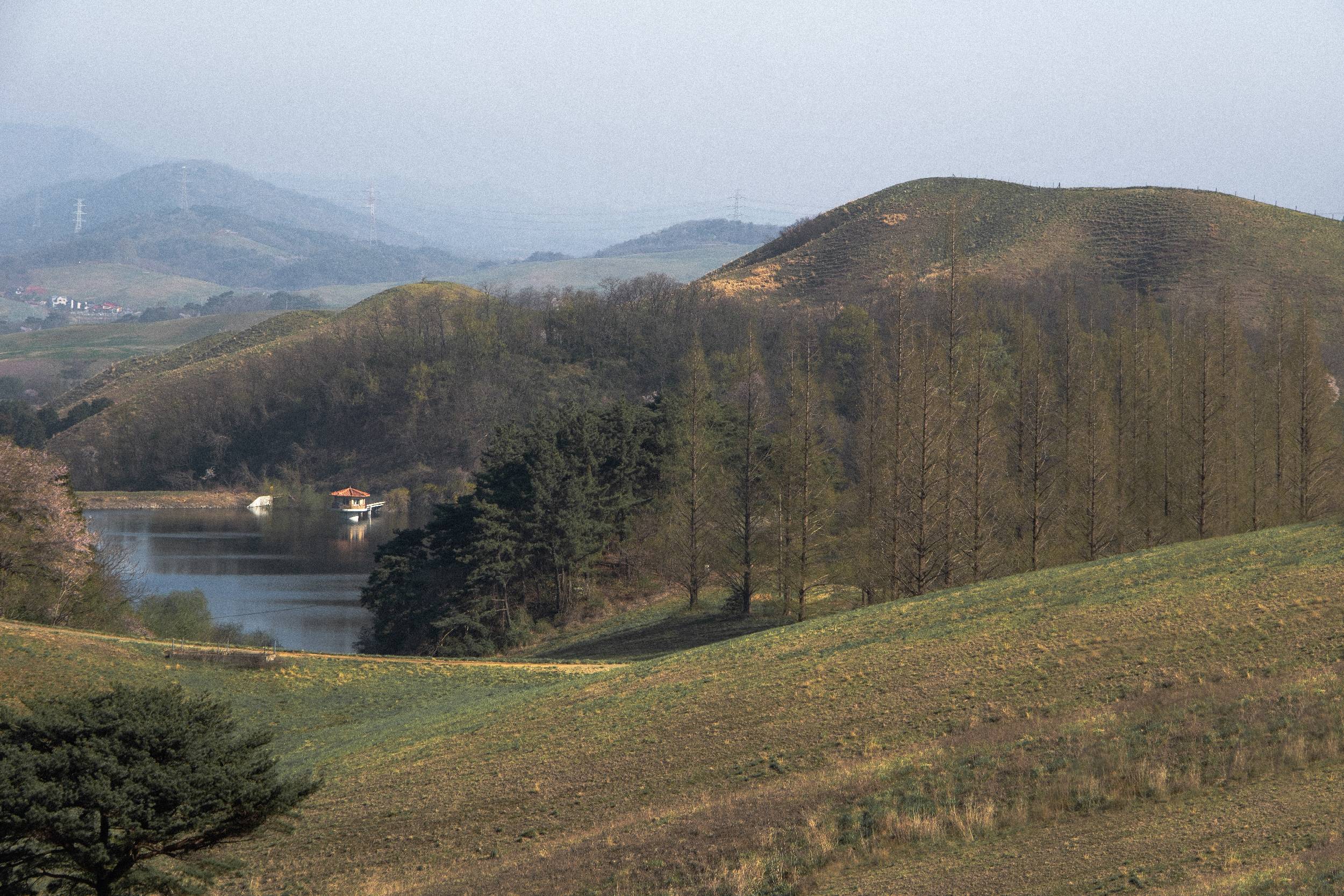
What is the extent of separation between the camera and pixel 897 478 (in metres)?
38.2

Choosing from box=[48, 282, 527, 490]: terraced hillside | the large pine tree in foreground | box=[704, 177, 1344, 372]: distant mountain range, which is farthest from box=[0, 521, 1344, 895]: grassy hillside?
box=[48, 282, 527, 490]: terraced hillside

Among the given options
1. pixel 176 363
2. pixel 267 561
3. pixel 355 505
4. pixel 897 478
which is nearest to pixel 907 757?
pixel 897 478

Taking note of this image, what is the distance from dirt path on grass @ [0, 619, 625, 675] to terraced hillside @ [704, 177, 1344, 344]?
278ft

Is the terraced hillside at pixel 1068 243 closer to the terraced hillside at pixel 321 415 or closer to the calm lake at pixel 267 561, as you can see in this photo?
the terraced hillside at pixel 321 415

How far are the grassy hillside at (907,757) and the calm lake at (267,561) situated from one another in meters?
31.7

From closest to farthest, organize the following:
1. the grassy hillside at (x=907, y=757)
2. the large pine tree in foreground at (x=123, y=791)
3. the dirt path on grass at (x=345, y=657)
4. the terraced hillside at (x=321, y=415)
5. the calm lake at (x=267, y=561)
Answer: the grassy hillside at (x=907, y=757)
the large pine tree in foreground at (x=123, y=791)
the dirt path on grass at (x=345, y=657)
the calm lake at (x=267, y=561)
the terraced hillside at (x=321, y=415)

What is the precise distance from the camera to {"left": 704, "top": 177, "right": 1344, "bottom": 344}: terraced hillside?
123m

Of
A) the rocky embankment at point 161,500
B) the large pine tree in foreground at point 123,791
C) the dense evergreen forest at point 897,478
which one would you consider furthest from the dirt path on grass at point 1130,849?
the rocky embankment at point 161,500

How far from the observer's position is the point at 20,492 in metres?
41.1

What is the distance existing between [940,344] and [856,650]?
812 inches

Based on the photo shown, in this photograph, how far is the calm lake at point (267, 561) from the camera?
58031mm

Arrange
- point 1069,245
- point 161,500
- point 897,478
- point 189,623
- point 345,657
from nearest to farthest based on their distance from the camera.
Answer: point 345,657 < point 897,478 < point 189,623 < point 161,500 < point 1069,245

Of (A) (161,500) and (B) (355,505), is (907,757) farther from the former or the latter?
(A) (161,500)

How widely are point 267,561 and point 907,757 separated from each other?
71131 millimetres
